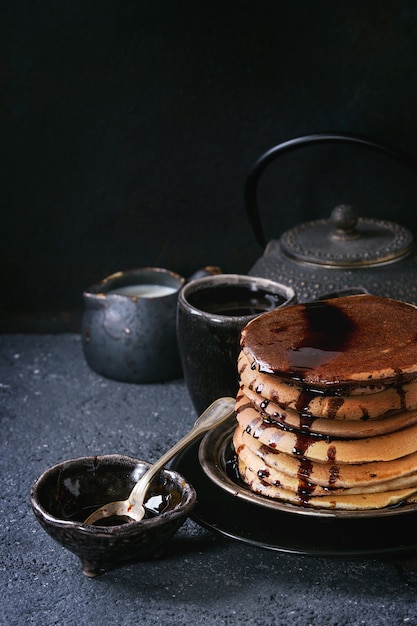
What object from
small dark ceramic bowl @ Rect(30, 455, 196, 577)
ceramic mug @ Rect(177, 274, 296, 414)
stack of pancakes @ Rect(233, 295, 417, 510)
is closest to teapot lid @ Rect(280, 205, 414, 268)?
ceramic mug @ Rect(177, 274, 296, 414)

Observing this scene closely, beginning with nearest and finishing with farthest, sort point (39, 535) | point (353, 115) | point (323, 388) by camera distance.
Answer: point (323, 388)
point (39, 535)
point (353, 115)

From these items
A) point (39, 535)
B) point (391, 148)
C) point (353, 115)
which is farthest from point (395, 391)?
point (353, 115)

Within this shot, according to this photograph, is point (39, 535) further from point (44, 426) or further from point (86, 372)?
point (86, 372)

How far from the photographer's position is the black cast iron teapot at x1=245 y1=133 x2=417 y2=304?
125cm

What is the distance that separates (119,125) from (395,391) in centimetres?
80

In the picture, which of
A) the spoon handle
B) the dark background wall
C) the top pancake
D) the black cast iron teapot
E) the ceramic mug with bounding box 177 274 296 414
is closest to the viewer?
the top pancake

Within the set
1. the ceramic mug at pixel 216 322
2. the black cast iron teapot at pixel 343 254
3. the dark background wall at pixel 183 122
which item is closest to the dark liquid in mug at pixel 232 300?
the ceramic mug at pixel 216 322

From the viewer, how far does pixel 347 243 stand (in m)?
1.29

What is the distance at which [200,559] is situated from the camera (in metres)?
0.94

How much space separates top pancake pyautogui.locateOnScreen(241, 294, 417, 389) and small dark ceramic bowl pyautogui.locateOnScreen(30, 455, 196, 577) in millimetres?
169

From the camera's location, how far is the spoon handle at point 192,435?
94 cm

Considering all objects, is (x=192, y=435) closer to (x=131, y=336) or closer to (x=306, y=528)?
(x=306, y=528)

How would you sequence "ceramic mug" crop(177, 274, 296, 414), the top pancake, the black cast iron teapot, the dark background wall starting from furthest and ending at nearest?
the dark background wall → the black cast iron teapot → "ceramic mug" crop(177, 274, 296, 414) → the top pancake

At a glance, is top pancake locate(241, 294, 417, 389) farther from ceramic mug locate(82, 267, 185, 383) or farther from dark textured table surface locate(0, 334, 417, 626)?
A: ceramic mug locate(82, 267, 185, 383)
